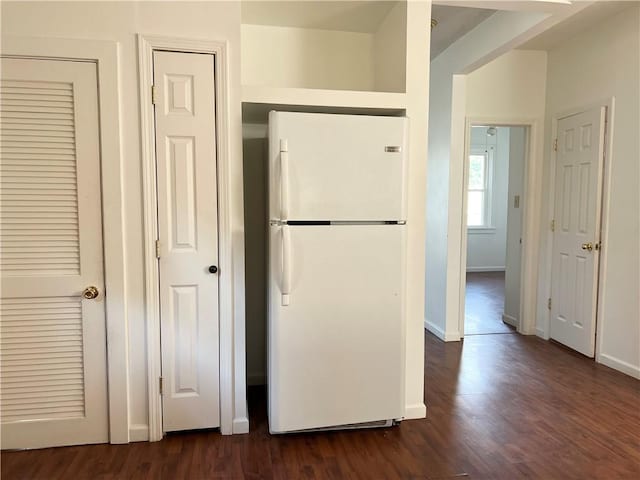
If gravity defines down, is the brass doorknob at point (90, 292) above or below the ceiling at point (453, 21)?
below

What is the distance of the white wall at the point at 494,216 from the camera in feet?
27.2

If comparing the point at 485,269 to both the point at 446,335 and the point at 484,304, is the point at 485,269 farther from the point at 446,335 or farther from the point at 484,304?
the point at 446,335

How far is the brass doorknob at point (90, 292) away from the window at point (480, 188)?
23.7 feet

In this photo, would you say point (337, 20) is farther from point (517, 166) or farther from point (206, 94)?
point (517, 166)

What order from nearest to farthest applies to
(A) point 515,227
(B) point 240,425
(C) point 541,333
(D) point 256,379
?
(B) point 240,425 → (D) point 256,379 → (C) point 541,333 → (A) point 515,227

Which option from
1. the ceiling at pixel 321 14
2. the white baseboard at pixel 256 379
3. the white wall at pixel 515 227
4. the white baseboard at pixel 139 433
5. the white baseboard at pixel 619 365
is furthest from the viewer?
the white wall at pixel 515 227

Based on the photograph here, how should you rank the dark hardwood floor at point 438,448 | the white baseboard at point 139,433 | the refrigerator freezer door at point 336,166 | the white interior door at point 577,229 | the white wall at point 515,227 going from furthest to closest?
the white wall at point 515,227 < the white interior door at point 577,229 < the white baseboard at point 139,433 < the refrigerator freezer door at point 336,166 < the dark hardwood floor at point 438,448

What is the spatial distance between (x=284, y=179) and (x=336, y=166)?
0.29m

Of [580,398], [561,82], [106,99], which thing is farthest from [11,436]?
[561,82]

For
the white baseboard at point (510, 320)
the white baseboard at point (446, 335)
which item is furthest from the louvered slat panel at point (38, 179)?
the white baseboard at point (510, 320)

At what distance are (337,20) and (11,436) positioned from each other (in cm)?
302

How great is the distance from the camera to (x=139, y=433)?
2365 mm

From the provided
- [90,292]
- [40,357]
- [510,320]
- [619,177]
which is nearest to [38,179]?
[90,292]

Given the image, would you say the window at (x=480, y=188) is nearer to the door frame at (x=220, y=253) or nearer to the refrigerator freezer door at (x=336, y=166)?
the refrigerator freezer door at (x=336, y=166)
